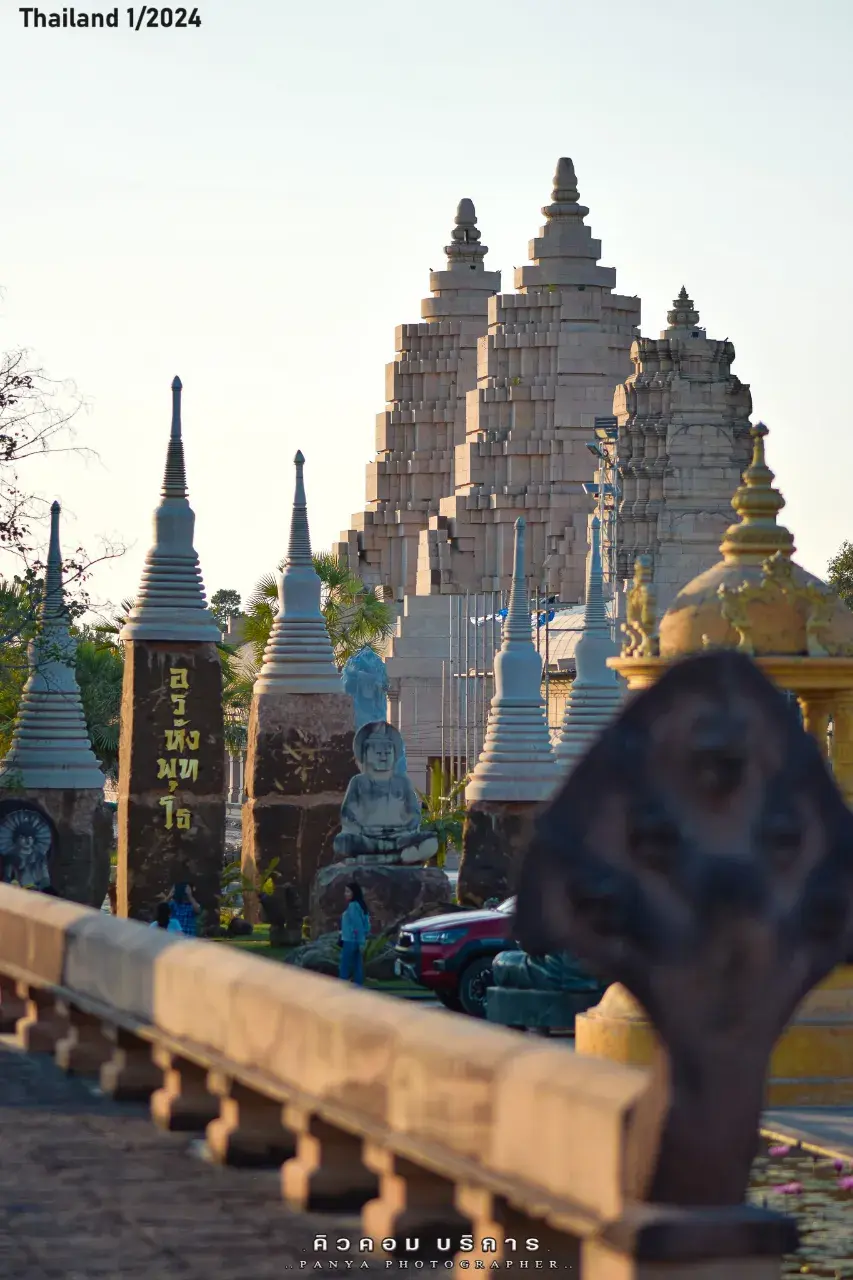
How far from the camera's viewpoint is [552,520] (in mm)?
115312

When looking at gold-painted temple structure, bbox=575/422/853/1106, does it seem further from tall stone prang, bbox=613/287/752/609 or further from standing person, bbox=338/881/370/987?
tall stone prang, bbox=613/287/752/609

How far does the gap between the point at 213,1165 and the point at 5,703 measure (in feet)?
149

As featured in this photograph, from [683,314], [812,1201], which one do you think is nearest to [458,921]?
[812,1201]

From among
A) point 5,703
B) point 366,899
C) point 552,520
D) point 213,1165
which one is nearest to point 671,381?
point 552,520

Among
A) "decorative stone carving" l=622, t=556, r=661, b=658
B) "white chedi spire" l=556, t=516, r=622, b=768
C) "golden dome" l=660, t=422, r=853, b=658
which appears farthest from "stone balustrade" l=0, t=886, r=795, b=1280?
"white chedi spire" l=556, t=516, r=622, b=768

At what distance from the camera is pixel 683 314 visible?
98562 mm

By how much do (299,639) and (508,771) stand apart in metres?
4.99

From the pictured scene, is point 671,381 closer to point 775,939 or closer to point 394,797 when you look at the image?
point 394,797

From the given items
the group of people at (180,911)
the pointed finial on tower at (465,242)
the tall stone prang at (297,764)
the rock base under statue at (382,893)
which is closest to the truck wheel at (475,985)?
the group of people at (180,911)

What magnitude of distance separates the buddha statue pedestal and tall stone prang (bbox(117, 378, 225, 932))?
20141mm

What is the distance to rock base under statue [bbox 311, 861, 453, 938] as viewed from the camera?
36.7 metres

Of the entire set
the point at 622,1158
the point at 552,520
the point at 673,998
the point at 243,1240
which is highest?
the point at 552,520

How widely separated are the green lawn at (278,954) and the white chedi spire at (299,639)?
4.31m

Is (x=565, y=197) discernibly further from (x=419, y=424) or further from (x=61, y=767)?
(x=61, y=767)
